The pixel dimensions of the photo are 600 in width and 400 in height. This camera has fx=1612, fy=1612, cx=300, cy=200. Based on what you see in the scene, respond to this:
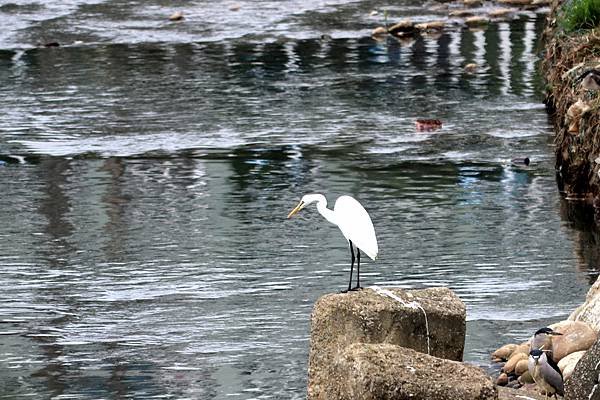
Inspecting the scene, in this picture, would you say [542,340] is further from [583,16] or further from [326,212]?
[583,16]

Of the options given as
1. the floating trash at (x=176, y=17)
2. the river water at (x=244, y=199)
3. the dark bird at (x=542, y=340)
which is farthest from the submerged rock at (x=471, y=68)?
the dark bird at (x=542, y=340)

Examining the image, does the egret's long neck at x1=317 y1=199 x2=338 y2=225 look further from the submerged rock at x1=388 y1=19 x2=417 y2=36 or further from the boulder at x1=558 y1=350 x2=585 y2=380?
the submerged rock at x1=388 y1=19 x2=417 y2=36

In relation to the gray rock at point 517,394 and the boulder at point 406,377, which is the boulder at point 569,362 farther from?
the boulder at point 406,377

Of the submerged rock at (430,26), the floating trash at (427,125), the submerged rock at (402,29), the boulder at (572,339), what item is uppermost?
the boulder at (572,339)

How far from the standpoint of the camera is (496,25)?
35312mm

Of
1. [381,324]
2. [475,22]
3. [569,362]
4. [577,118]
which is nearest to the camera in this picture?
[381,324]

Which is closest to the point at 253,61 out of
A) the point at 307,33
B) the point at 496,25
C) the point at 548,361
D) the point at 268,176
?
the point at 307,33

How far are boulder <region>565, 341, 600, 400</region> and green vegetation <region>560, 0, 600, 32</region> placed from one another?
12.2 meters

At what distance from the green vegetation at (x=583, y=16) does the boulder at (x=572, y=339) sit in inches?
386

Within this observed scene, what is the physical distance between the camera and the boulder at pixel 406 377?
977 cm

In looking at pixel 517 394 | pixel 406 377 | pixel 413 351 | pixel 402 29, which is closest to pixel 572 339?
pixel 517 394

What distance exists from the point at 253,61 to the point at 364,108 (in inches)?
218

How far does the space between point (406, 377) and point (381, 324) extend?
4.67 feet

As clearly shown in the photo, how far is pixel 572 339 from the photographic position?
1235 centimetres
